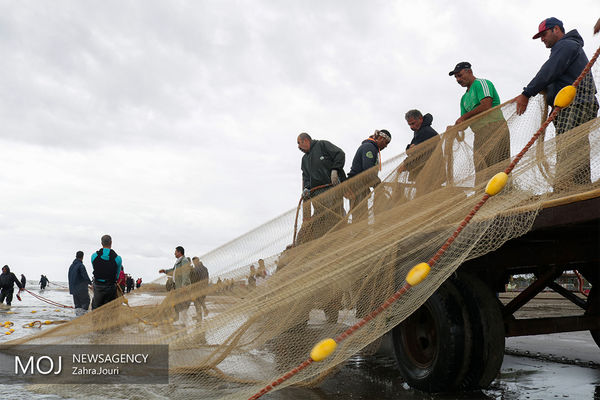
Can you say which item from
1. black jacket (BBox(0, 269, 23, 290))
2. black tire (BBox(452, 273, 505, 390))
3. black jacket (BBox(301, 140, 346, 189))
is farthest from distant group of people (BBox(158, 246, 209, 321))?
black jacket (BBox(0, 269, 23, 290))

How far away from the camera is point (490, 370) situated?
A: 327 cm

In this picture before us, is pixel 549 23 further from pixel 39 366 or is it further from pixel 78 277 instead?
pixel 78 277

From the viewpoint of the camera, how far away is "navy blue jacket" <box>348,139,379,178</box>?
516 cm

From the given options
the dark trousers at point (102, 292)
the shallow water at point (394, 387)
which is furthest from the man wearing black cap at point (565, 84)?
the dark trousers at point (102, 292)

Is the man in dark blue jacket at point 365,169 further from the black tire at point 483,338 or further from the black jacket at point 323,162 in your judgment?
the black tire at point 483,338

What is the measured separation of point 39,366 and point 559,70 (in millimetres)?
5191

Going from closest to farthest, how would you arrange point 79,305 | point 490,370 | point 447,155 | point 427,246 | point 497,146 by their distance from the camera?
point 427,246
point 490,370
point 497,146
point 447,155
point 79,305

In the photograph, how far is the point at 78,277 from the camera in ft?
34.8

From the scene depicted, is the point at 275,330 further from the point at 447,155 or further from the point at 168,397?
the point at 447,155

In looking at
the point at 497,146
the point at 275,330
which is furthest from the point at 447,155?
the point at 275,330

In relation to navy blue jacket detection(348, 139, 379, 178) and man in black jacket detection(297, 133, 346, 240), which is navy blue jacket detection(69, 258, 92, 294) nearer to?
man in black jacket detection(297, 133, 346, 240)

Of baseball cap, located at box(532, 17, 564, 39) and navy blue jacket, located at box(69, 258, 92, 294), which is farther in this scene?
navy blue jacket, located at box(69, 258, 92, 294)

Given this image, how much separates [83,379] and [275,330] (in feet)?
6.22

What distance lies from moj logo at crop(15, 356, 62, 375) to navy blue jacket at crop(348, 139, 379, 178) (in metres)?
3.52
